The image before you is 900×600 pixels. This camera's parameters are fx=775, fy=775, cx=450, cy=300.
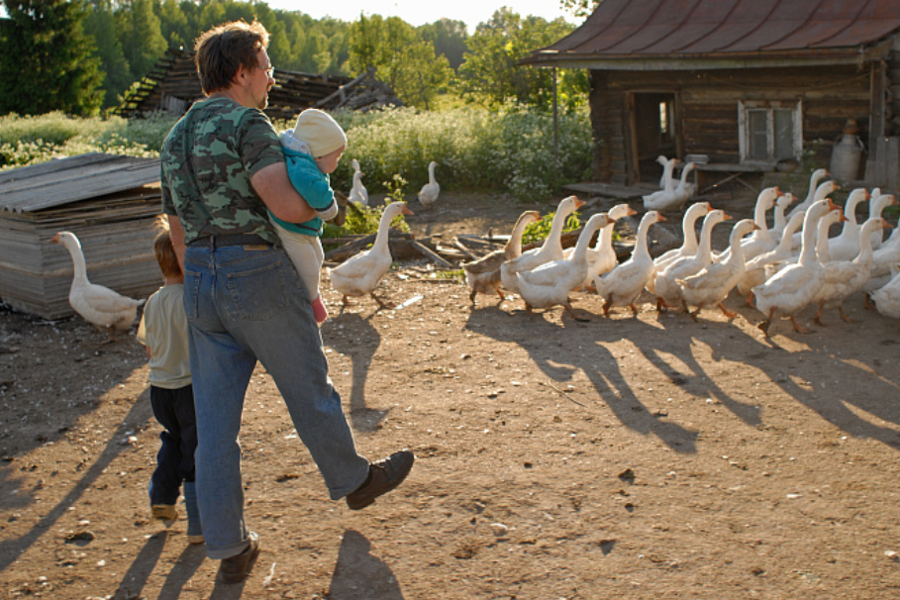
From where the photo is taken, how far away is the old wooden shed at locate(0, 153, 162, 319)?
7.18 meters

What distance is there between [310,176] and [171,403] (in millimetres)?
1502

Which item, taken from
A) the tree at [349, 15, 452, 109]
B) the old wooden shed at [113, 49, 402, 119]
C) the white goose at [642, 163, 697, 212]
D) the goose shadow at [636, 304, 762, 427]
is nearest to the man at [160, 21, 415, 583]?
the goose shadow at [636, 304, 762, 427]

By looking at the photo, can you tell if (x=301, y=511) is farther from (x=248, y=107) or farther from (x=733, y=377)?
(x=733, y=377)

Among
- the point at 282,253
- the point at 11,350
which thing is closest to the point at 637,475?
the point at 282,253

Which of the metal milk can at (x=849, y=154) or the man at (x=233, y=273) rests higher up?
the man at (x=233, y=273)

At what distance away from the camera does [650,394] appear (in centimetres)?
531

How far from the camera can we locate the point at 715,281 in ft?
22.3

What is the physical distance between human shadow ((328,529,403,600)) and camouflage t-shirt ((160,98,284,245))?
4.67ft

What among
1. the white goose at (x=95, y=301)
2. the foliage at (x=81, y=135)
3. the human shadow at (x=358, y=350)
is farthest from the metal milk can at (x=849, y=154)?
the foliage at (x=81, y=135)

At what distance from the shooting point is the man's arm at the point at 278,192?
2.71m

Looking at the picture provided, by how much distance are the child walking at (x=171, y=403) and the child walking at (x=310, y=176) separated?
0.95m

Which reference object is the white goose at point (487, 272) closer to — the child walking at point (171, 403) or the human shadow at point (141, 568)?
the child walking at point (171, 403)

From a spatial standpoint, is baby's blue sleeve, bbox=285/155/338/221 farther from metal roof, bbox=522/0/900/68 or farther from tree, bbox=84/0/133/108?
tree, bbox=84/0/133/108

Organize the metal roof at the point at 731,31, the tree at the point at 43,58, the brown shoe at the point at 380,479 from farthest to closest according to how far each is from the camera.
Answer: the tree at the point at 43,58
the metal roof at the point at 731,31
the brown shoe at the point at 380,479
